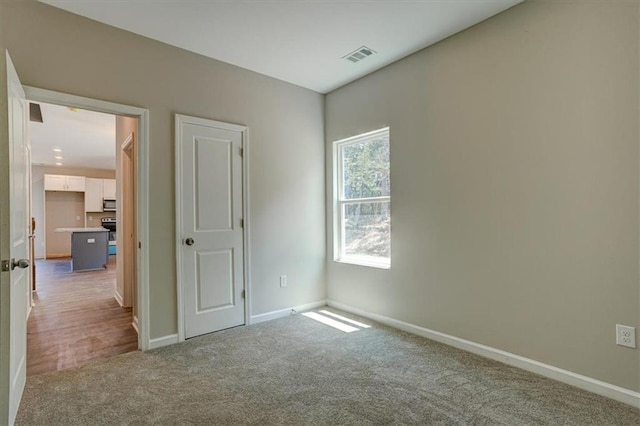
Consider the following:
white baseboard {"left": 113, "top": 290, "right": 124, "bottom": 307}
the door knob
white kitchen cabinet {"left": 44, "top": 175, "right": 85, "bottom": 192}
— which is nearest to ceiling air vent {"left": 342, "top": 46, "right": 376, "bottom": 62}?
the door knob

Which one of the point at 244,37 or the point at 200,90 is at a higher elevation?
the point at 244,37

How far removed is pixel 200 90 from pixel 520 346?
3.56 meters

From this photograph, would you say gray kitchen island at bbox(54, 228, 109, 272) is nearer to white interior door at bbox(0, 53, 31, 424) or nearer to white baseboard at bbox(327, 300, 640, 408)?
white interior door at bbox(0, 53, 31, 424)

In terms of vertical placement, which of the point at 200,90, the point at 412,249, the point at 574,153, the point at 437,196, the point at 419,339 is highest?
the point at 200,90

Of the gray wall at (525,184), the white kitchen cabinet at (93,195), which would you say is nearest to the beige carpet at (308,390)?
the gray wall at (525,184)

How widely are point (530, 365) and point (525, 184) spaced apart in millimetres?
1336

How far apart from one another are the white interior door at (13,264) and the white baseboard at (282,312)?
1900 millimetres

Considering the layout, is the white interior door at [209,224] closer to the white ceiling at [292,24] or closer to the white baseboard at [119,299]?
the white ceiling at [292,24]

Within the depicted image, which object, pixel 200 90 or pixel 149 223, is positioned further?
pixel 200 90

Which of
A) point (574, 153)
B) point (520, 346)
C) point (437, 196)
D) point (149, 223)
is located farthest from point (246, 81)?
point (520, 346)

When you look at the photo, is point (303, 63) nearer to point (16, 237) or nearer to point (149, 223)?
point (149, 223)

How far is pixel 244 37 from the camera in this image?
291cm

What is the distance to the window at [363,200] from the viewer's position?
3.61 meters

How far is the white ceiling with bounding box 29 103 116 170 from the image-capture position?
5.09 m
